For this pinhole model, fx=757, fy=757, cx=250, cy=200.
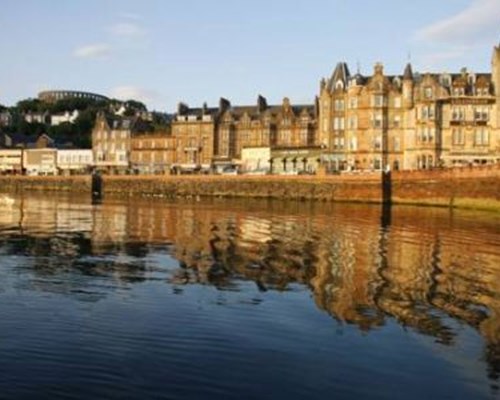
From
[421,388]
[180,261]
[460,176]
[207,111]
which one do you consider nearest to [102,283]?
[180,261]

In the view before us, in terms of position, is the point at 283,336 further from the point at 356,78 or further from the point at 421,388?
the point at 356,78

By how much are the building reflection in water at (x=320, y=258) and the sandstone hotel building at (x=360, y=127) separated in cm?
3997

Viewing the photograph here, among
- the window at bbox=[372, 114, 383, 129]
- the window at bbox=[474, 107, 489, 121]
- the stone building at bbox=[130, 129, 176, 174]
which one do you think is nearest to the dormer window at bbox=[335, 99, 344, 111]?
the window at bbox=[372, 114, 383, 129]

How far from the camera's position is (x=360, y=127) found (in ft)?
361

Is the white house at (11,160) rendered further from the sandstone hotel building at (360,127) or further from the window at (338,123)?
the window at (338,123)

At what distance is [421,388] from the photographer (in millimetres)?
15562

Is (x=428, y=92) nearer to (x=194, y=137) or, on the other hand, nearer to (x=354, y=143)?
(x=354, y=143)

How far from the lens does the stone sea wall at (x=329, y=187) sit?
251 ft

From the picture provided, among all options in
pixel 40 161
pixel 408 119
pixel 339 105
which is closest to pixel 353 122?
pixel 339 105

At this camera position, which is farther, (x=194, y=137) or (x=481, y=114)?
(x=194, y=137)

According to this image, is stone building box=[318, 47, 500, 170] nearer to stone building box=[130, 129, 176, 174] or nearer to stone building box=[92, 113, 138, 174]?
stone building box=[130, 129, 176, 174]

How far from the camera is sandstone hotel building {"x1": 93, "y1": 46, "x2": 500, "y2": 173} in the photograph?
99.5 m

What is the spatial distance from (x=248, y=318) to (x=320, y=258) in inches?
542

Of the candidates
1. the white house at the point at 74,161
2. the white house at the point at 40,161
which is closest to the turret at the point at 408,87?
the white house at the point at 74,161
